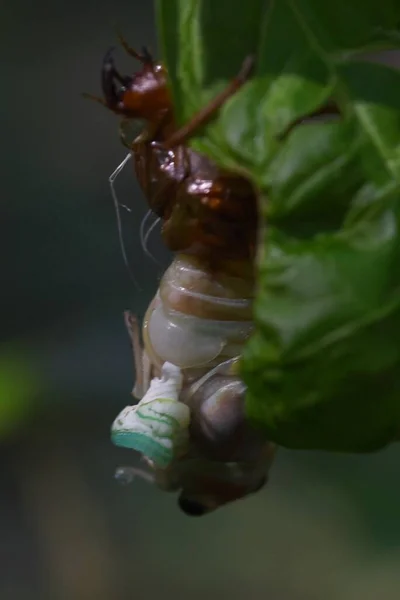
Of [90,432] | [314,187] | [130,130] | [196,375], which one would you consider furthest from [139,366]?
[90,432]

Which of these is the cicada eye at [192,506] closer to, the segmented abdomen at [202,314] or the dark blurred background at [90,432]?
the segmented abdomen at [202,314]

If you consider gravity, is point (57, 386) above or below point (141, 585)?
above

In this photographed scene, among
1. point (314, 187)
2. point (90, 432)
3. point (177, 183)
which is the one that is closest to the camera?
point (314, 187)

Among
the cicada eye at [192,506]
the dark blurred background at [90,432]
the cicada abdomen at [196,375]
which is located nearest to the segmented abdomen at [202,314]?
the cicada abdomen at [196,375]

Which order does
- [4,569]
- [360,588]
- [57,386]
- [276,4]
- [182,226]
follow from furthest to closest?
[57,386] < [4,569] < [360,588] < [182,226] < [276,4]

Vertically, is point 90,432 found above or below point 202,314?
below

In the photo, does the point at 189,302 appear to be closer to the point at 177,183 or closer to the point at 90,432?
the point at 177,183

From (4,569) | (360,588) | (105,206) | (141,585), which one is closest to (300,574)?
(360,588)

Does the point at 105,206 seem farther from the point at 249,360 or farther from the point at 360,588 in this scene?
the point at 249,360
